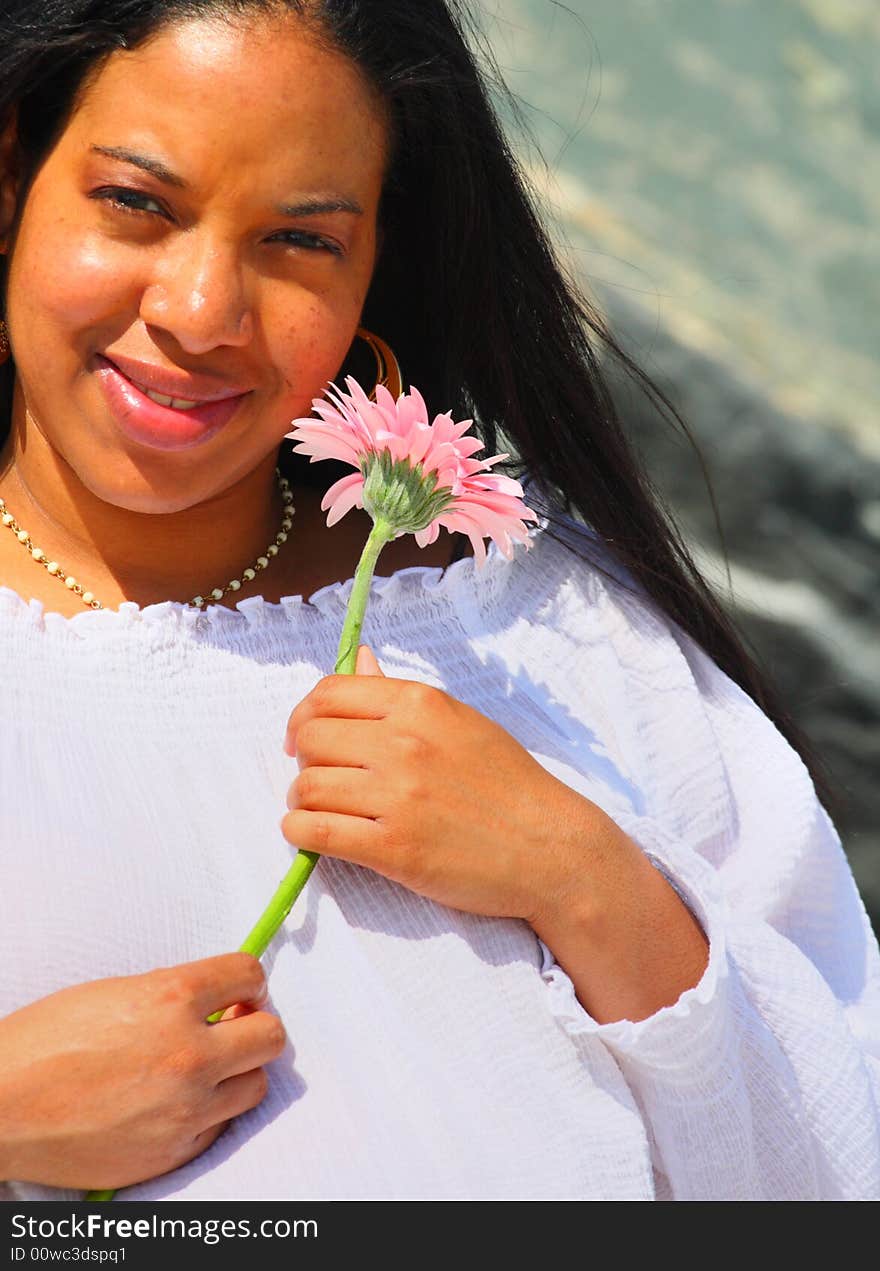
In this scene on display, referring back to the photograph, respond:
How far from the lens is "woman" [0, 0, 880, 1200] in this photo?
1595 millimetres

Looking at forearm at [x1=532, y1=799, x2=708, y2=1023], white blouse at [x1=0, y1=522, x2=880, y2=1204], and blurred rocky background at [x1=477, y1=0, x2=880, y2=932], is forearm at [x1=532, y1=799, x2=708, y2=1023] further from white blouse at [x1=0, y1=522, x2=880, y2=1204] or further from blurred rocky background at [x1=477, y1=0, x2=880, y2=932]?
blurred rocky background at [x1=477, y1=0, x2=880, y2=932]

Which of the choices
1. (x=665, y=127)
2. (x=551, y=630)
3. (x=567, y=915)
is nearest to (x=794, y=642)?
(x=665, y=127)

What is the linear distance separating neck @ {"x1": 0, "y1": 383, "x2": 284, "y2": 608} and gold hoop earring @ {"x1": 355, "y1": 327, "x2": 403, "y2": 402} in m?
0.21

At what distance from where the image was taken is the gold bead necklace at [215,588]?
1908 millimetres

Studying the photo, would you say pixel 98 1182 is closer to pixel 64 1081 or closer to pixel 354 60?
pixel 64 1081

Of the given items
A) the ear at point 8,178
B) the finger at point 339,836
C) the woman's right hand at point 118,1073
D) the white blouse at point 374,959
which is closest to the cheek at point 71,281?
the ear at point 8,178

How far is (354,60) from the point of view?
1810mm

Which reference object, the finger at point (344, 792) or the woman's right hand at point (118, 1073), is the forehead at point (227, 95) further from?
the woman's right hand at point (118, 1073)

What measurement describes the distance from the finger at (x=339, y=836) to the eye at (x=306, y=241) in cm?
59

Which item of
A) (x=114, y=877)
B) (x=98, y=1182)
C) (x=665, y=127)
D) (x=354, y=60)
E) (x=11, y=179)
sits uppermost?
(x=665, y=127)

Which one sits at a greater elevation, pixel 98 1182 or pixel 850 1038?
pixel 850 1038

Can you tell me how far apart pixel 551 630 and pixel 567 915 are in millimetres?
465

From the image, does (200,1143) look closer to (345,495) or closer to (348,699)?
(348,699)

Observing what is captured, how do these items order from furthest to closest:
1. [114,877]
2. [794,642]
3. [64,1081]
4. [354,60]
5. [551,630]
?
[794,642] < [551,630] < [354,60] < [114,877] < [64,1081]
